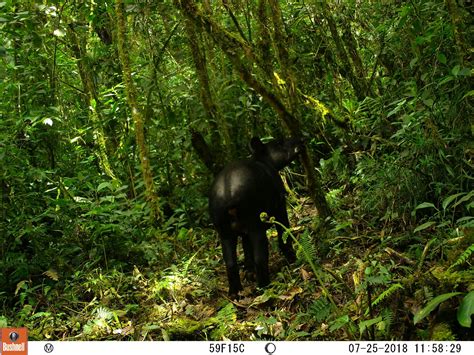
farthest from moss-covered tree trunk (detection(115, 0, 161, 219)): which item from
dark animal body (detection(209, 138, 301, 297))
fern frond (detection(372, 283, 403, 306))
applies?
fern frond (detection(372, 283, 403, 306))

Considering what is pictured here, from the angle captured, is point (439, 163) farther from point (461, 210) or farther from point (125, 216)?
point (125, 216)

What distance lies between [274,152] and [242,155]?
192cm

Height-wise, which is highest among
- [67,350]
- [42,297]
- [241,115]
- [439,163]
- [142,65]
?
[142,65]

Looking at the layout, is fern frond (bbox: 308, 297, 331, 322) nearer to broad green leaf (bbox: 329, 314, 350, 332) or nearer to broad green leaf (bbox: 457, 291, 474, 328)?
broad green leaf (bbox: 329, 314, 350, 332)

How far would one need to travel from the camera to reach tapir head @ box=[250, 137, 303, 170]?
19.1ft

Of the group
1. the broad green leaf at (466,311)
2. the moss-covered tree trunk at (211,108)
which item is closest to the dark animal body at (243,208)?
the moss-covered tree trunk at (211,108)

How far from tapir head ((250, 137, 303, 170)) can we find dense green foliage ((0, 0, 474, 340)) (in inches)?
9.2

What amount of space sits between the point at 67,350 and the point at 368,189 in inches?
155

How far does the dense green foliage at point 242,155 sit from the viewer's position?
439 cm

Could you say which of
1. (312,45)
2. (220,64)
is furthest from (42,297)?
(312,45)

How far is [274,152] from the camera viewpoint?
5.98 metres

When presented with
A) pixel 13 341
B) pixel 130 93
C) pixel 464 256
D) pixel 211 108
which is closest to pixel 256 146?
pixel 211 108

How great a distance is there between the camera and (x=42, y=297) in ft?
18.6
